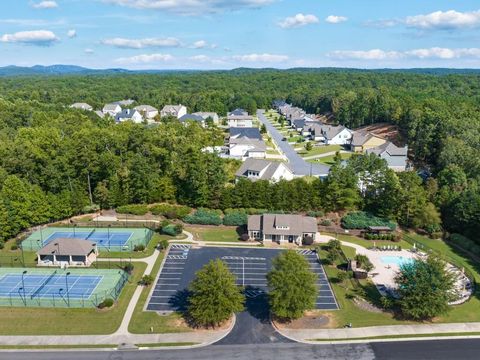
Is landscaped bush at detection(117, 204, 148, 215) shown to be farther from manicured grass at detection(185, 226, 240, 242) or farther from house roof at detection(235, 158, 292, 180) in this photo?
house roof at detection(235, 158, 292, 180)

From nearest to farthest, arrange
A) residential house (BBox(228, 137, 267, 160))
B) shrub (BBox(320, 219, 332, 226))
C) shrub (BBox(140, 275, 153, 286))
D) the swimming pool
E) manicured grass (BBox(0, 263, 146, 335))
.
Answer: manicured grass (BBox(0, 263, 146, 335)) < shrub (BBox(140, 275, 153, 286)) < the swimming pool < shrub (BBox(320, 219, 332, 226)) < residential house (BBox(228, 137, 267, 160))

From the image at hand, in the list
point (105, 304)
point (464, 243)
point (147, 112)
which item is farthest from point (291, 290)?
point (147, 112)

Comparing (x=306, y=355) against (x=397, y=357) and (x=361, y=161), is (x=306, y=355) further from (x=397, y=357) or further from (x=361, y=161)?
(x=361, y=161)

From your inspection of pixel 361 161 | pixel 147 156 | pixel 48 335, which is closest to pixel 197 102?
pixel 147 156

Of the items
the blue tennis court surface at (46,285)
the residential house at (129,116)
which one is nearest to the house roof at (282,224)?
the blue tennis court surface at (46,285)

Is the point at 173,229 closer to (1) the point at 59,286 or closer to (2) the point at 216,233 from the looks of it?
(2) the point at 216,233

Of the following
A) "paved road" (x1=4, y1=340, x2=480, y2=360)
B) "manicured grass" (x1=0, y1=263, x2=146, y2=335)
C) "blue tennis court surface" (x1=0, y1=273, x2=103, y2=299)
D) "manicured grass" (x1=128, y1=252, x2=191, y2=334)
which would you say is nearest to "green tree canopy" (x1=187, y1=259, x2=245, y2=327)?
"manicured grass" (x1=128, y1=252, x2=191, y2=334)
